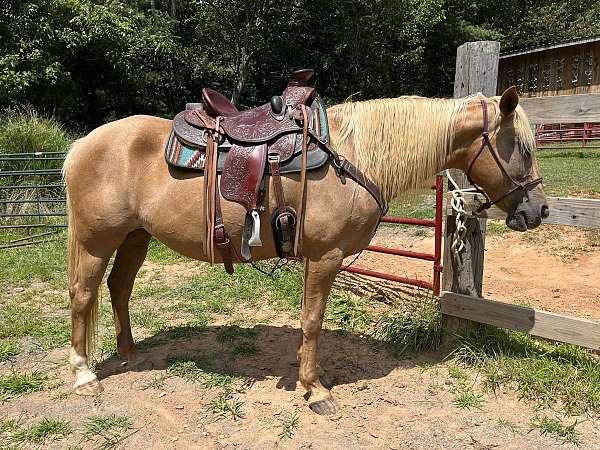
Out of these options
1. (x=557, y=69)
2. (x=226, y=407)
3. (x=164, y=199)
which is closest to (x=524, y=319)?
(x=226, y=407)

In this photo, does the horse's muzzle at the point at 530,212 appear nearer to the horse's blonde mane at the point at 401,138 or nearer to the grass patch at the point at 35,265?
the horse's blonde mane at the point at 401,138

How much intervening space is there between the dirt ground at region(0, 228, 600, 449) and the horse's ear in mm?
1666

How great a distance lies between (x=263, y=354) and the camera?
3.38 meters

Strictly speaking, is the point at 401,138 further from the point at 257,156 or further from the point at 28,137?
the point at 28,137

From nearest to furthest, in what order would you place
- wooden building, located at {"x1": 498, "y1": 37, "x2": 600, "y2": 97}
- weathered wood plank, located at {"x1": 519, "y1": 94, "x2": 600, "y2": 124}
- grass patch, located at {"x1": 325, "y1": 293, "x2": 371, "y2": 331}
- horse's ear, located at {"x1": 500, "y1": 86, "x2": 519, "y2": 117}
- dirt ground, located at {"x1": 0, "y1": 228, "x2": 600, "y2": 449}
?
1. horse's ear, located at {"x1": 500, "y1": 86, "x2": 519, "y2": 117}
2. dirt ground, located at {"x1": 0, "y1": 228, "x2": 600, "y2": 449}
3. weathered wood plank, located at {"x1": 519, "y1": 94, "x2": 600, "y2": 124}
4. grass patch, located at {"x1": 325, "y1": 293, "x2": 371, "y2": 331}
5. wooden building, located at {"x1": 498, "y1": 37, "x2": 600, "y2": 97}

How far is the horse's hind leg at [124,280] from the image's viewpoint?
3.21 m

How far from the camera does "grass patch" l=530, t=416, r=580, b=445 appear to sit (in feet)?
7.67

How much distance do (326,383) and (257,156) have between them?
5.00 feet

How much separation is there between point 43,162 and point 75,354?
6.01m

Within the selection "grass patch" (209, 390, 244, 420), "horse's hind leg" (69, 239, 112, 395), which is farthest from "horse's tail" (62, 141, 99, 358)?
"grass patch" (209, 390, 244, 420)

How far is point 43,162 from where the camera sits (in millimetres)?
7836

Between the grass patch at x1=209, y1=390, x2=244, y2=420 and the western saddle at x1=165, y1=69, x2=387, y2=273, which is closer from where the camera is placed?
the western saddle at x1=165, y1=69, x2=387, y2=273

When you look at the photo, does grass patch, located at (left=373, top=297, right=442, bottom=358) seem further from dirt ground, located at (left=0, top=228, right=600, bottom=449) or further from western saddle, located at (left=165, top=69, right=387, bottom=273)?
western saddle, located at (left=165, top=69, right=387, bottom=273)

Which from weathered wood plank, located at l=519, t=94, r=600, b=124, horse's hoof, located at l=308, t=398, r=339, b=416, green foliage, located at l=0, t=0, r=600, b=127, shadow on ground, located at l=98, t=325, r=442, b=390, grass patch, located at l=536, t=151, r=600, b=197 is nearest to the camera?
weathered wood plank, located at l=519, t=94, r=600, b=124
